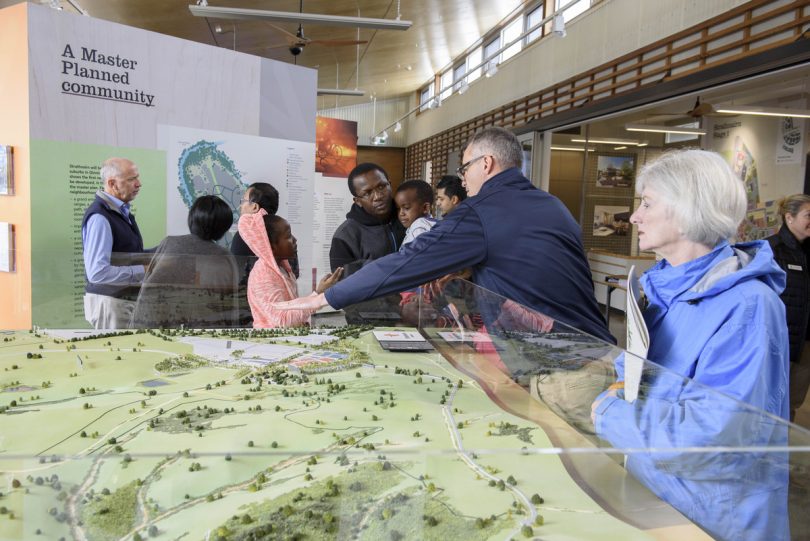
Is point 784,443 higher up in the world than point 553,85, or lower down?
lower down

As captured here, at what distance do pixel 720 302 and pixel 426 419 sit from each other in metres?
0.78

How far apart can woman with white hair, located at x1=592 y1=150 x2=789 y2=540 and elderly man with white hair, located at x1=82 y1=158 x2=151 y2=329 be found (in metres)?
2.69

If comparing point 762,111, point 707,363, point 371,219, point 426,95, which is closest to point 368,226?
point 371,219

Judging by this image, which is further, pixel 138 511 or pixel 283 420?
pixel 283 420

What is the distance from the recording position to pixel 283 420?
1744 mm

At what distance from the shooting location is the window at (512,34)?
39.3ft

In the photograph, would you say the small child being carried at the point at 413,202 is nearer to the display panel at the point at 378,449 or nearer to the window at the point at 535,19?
the display panel at the point at 378,449

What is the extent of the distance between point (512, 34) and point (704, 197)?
465 inches

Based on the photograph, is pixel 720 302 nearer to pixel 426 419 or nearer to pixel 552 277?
pixel 426 419

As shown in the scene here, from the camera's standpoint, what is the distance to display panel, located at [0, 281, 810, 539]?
1055 millimetres

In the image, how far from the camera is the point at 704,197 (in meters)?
1.58

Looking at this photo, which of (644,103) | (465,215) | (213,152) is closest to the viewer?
(465,215)

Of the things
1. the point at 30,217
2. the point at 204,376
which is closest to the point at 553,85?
the point at 30,217

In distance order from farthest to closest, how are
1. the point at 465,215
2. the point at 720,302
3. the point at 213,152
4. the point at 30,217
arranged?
the point at 213,152 → the point at 30,217 → the point at 465,215 → the point at 720,302
